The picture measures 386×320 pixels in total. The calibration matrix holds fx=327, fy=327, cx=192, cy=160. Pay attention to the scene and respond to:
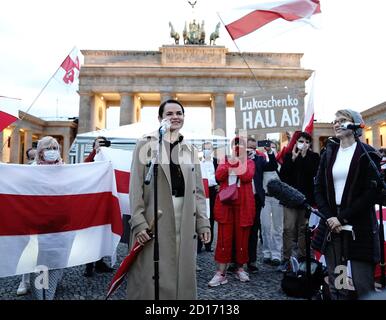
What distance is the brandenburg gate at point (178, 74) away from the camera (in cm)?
3641

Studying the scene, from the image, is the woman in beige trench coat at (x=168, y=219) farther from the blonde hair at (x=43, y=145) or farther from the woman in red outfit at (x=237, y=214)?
the woman in red outfit at (x=237, y=214)

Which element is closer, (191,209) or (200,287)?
(191,209)

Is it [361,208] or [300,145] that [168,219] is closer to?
[361,208]

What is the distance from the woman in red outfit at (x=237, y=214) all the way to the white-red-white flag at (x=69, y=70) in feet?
12.8

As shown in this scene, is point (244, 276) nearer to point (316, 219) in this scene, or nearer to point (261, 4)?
point (316, 219)

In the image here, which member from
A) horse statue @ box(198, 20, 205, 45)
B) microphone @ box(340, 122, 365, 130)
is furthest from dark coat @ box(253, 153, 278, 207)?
horse statue @ box(198, 20, 205, 45)

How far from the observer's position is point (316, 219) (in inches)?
196

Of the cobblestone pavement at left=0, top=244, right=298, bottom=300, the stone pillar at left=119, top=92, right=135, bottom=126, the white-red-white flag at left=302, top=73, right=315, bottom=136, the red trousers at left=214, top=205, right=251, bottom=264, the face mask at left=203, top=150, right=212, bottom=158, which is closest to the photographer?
the cobblestone pavement at left=0, top=244, right=298, bottom=300

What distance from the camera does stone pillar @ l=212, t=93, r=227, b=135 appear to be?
3609cm

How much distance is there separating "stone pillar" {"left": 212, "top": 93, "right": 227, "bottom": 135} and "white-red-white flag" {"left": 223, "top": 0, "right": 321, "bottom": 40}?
99.2 ft

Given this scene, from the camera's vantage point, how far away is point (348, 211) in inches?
109

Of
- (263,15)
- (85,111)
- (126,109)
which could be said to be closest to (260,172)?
(263,15)

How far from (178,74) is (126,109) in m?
7.04

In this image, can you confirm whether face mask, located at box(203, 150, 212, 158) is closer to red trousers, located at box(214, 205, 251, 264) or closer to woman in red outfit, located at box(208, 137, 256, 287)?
woman in red outfit, located at box(208, 137, 256, 287)
